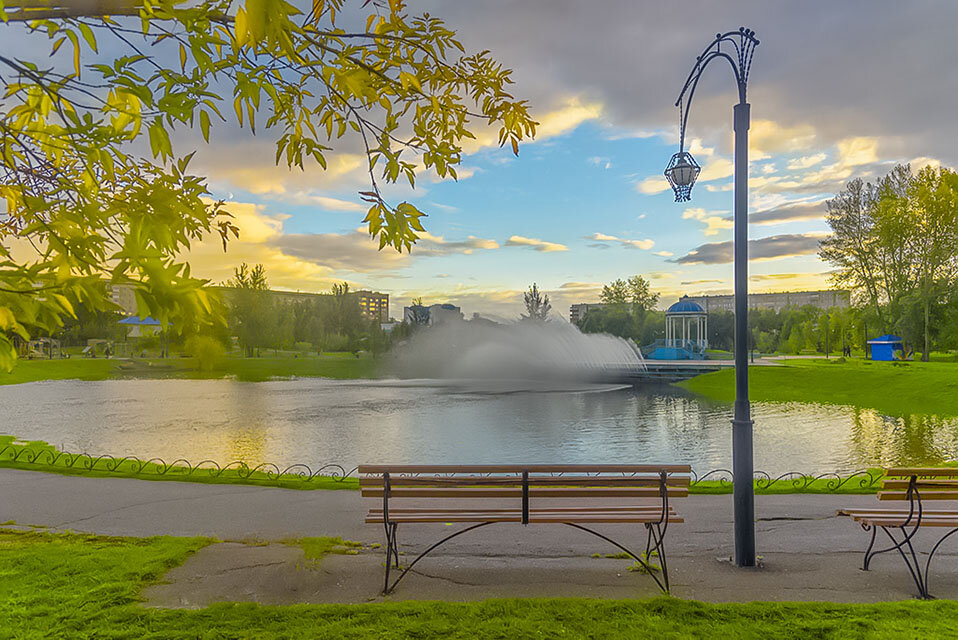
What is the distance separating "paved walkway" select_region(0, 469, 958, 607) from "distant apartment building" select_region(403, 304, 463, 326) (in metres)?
52.3

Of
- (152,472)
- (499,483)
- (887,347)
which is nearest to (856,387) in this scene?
(887,347)

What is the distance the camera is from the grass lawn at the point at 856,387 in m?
22.5

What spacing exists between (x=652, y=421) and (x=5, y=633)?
1671cm

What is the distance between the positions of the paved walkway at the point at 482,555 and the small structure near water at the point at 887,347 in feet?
142

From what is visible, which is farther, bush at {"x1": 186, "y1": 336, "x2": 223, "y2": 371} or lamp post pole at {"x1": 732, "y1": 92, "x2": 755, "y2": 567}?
bush at {"x1": 186, "y1": 336, "x2": 223, "y2": 371}

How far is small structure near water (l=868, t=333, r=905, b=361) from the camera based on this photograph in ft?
143

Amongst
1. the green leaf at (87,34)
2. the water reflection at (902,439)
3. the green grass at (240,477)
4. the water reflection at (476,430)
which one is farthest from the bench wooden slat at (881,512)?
the water reflection at (902,439)

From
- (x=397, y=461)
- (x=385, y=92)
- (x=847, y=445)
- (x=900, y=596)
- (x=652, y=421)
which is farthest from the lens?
(x=652, y=421)

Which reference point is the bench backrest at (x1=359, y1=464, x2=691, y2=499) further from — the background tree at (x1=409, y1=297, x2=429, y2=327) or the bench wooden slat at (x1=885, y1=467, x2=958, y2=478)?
the background tree at (x1=409, y1=297, x2=429, y2=327)

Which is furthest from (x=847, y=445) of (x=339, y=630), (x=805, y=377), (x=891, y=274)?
(x=891, y=274)

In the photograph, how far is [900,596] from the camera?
453 cm

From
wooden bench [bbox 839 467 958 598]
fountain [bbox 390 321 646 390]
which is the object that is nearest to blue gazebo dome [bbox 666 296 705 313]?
fountain [bbox 390 321 646 390]

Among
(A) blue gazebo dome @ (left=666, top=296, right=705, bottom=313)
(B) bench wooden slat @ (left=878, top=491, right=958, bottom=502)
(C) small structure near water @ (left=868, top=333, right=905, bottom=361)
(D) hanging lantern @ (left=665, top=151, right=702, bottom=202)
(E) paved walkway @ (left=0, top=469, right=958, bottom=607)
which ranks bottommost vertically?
(E) paved walkway @ (left=0, top=469, right=958, bottom=607)

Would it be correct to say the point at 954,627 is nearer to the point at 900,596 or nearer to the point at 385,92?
the point at 900,596
